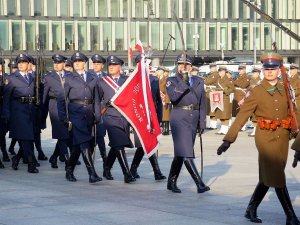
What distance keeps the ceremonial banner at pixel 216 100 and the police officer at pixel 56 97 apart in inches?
399

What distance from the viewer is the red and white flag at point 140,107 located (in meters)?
13.4

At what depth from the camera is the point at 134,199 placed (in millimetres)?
11844

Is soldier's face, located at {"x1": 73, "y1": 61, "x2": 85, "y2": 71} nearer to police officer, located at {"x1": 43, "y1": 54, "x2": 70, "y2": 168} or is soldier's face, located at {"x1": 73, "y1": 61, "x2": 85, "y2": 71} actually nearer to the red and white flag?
the red and white flag

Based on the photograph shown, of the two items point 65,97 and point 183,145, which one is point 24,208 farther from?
point 65,97

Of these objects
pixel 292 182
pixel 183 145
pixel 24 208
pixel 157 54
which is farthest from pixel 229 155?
pixel 157 54

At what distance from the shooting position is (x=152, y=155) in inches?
558

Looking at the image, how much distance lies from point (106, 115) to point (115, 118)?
6.7 inches

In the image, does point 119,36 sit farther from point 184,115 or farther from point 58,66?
point 184,115

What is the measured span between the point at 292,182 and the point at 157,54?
239ft

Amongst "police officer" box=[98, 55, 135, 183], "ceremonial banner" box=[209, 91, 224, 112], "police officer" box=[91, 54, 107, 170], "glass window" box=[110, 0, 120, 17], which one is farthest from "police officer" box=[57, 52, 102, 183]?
"glass window" box=[110, 0, 120, 17]

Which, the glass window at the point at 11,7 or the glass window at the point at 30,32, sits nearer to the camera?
the glass window at the point at 11,7

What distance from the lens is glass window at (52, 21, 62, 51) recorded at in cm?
8375

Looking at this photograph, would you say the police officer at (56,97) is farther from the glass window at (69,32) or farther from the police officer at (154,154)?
the glass window at (69,32)

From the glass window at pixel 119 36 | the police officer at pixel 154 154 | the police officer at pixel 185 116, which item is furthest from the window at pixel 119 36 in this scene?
the police officer at pixel 185 116
